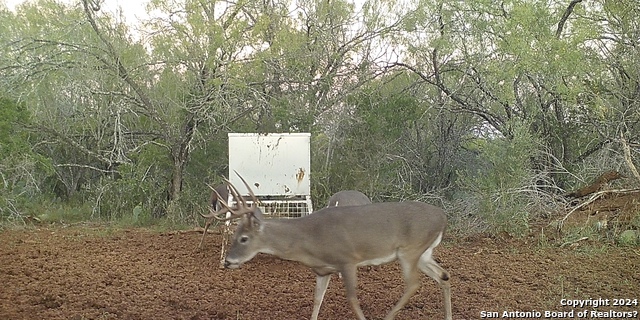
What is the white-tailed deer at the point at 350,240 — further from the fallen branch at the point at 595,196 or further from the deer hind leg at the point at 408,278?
the fallen branch at the point at 595,196

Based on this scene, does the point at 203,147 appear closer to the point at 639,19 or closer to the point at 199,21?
the point at 199,21

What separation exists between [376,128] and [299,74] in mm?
1926

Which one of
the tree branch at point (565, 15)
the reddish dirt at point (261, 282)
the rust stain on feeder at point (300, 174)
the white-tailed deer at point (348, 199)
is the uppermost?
the tree branch at point (565, 15)

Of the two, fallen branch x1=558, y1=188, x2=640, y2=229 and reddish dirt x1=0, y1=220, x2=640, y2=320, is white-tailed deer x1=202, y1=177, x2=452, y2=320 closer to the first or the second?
reddish dirt x1=0, y1=220, x2=640, y2=320

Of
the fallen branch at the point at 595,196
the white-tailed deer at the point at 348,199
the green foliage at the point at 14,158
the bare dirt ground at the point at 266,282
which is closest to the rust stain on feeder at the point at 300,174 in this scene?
the white-tailed deer at the point at 348,199

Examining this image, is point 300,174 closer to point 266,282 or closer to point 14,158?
point 266,282

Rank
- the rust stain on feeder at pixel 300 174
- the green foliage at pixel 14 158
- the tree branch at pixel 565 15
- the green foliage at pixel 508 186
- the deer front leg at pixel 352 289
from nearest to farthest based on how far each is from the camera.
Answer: the deer front leg at pixel 352 289 → the green foliage at pixel 508 186 → the rust stain on feeder at pixel 300 174 → the green foliage at pixel 14 158 → the tree branch at pixel 565 15

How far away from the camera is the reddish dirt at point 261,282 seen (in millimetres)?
5992

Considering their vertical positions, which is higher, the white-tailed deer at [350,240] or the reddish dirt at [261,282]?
the white-tailed deer at [350,240]

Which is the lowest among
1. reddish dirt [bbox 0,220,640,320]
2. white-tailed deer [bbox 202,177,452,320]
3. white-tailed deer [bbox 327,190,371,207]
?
reddish dirt [bbox 0,220,640,320]

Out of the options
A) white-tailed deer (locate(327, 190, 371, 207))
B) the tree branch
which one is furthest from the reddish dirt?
the tree branch

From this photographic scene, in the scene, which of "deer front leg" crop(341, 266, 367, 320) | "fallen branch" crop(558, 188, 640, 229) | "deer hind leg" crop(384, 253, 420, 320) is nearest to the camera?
"deer front leg" crop(341, 266, 367, 320)

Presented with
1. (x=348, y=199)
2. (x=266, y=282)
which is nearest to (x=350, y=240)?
(x=266, y=282)

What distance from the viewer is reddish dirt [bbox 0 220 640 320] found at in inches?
236
